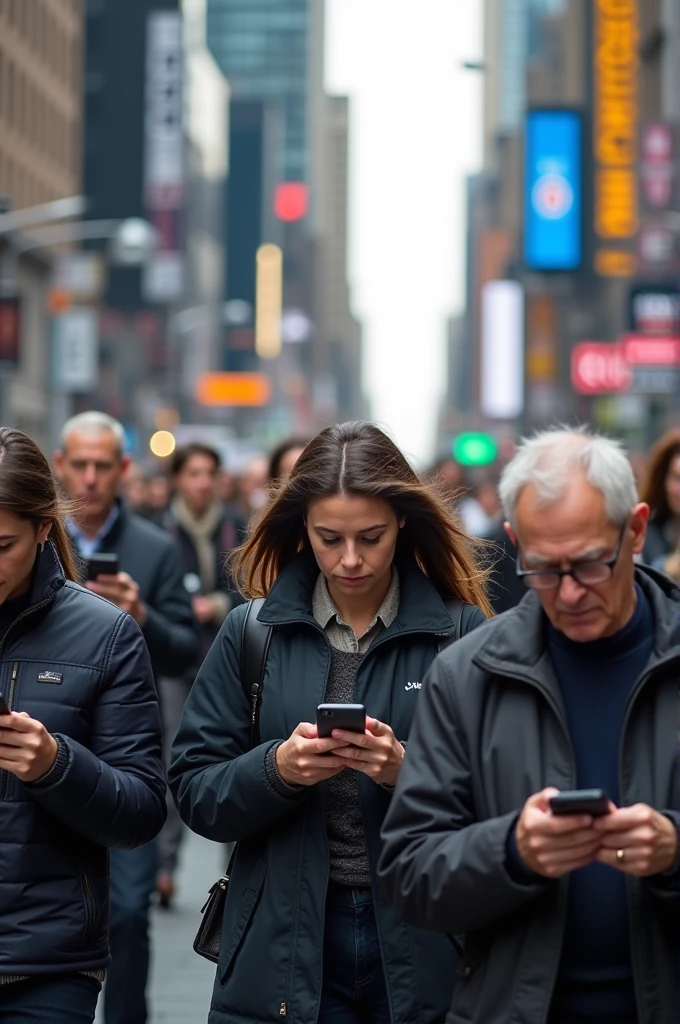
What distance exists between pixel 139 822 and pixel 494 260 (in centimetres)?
18676

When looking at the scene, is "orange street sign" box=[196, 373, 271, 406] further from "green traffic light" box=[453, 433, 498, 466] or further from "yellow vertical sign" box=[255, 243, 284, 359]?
"yellow vertical sign" box=[255, 243, 284, 359]

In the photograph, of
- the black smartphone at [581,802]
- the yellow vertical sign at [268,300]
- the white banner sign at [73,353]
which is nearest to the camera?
the black smartphone at [581,802]

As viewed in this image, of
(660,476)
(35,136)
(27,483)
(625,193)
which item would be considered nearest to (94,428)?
(660,476)

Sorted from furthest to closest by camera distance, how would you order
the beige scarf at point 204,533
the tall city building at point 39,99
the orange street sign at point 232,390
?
the orange street sign at point 232,390 → the tall city building at point 39,99 → the beige scarf at point 204,533

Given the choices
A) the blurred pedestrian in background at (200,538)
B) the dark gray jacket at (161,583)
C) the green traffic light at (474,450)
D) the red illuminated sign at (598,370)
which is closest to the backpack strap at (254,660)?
the dark gray jacket at (161,583)

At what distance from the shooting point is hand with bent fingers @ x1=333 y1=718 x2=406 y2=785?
163 inches

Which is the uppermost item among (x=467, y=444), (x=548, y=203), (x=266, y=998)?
(x=548, y=203)

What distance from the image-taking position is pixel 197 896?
436 inches

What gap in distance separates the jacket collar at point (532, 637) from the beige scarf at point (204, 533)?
320 inches

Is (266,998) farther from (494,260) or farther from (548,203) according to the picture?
(494,260)

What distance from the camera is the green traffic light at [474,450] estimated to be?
4988 cm

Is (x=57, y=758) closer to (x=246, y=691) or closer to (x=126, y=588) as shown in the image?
(x=246, y=691)

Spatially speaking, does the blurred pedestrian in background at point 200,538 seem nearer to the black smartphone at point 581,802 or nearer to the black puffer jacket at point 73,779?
the black puffer jacket at point 73,779

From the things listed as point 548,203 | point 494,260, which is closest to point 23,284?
point 548,203
